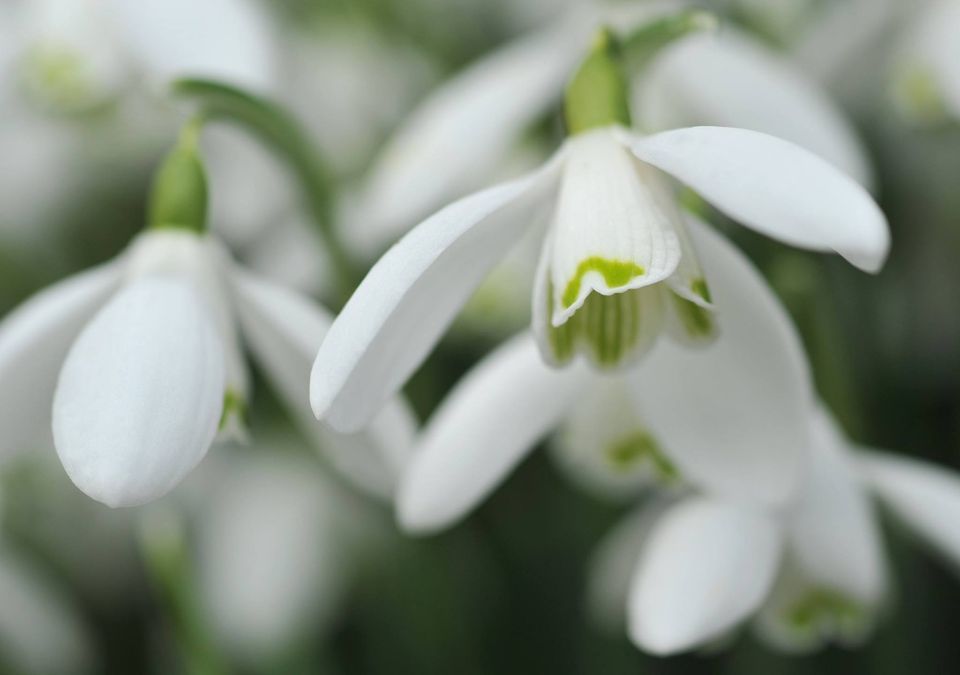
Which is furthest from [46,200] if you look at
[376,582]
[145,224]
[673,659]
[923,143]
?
[923,143]

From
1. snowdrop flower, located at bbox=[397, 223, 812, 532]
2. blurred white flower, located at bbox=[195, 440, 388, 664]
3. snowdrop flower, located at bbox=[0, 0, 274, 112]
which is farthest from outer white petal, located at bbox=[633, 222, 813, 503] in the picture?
blurred white flower, located at bbox=[195, 440, 388, 664]

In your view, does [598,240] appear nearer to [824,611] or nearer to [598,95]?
[598,95]

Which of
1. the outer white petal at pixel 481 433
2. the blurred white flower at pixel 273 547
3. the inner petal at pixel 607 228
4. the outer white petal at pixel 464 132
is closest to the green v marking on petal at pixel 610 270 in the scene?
the inner petal at pixel 607 228

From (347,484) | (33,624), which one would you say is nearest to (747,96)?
(347,484)

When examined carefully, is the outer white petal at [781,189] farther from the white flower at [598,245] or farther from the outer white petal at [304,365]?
the outer white petal at [304,365]

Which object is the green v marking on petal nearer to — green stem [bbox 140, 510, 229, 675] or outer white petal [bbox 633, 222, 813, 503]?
outer white petal [bbox 633, 222, 813, 503]
